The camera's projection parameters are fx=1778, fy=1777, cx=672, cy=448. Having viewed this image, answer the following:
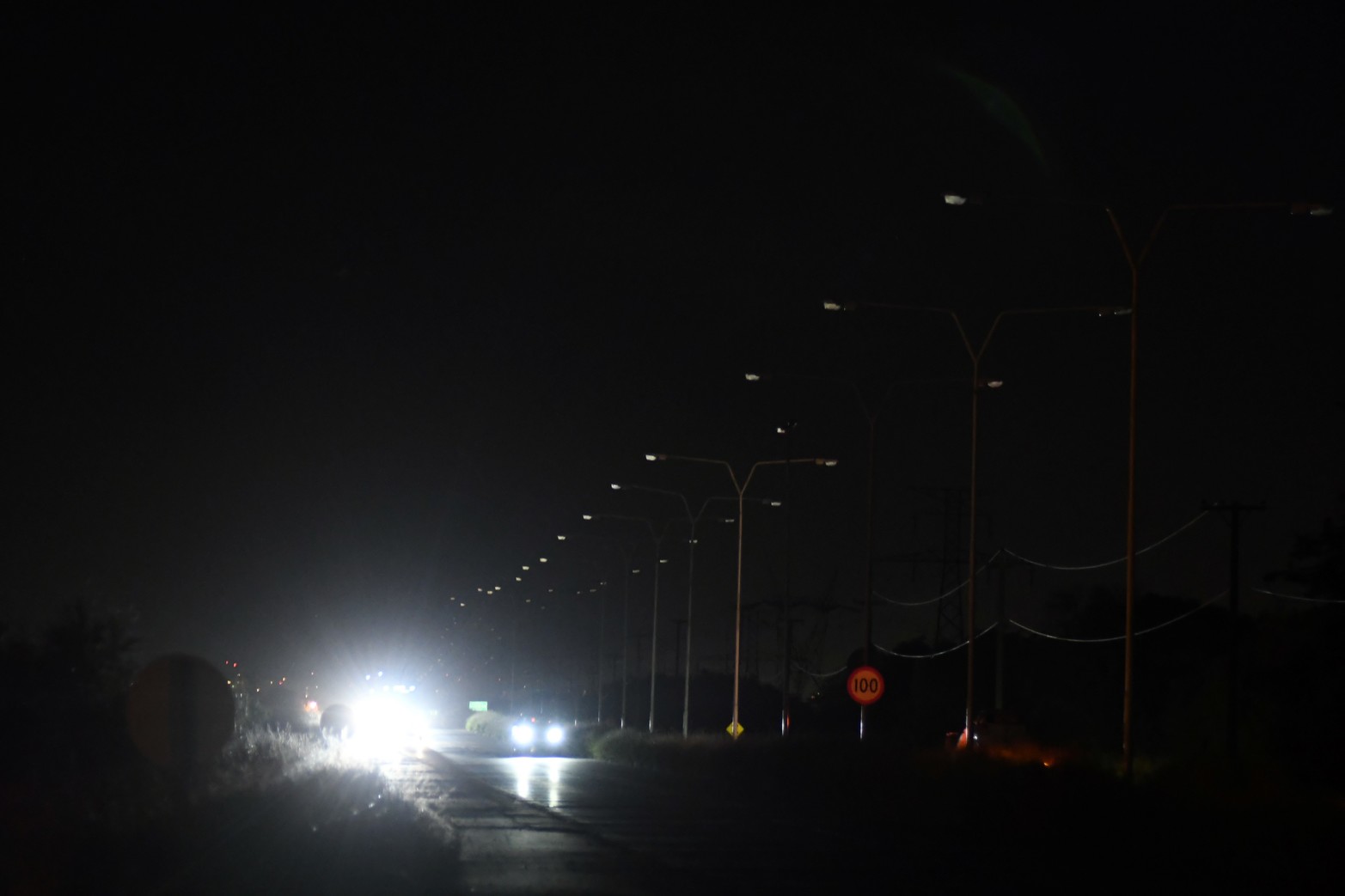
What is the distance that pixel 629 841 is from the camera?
26.5 metres

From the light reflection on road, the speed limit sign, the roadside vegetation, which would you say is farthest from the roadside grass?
the speed limit sign

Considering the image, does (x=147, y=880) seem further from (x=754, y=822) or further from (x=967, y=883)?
(x=754, y=822)

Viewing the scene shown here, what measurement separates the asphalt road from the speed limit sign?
13.4 ft

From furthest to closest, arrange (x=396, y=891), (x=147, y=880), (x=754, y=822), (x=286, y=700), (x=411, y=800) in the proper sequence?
(x=286, y=700), (x=411, y=800), (x=754, y=822), (x=147, y=880), (x=396, y=891)

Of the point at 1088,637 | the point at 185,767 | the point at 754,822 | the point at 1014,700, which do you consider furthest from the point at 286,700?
the point at 754,822

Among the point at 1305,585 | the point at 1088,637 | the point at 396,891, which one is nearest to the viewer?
the point at 396,891

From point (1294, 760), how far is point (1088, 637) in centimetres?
6722

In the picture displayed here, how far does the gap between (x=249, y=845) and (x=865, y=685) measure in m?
19.2

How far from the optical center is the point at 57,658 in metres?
39.2

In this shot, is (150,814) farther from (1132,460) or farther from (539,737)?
(539,737)

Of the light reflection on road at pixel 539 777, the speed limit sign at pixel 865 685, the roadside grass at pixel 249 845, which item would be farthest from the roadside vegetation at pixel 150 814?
the speed limit sign at pixel 865 685

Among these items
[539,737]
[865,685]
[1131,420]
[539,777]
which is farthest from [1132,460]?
[539,737]

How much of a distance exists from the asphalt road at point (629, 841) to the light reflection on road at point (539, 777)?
12cm

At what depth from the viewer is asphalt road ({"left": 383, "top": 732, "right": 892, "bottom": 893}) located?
19.8 meters
